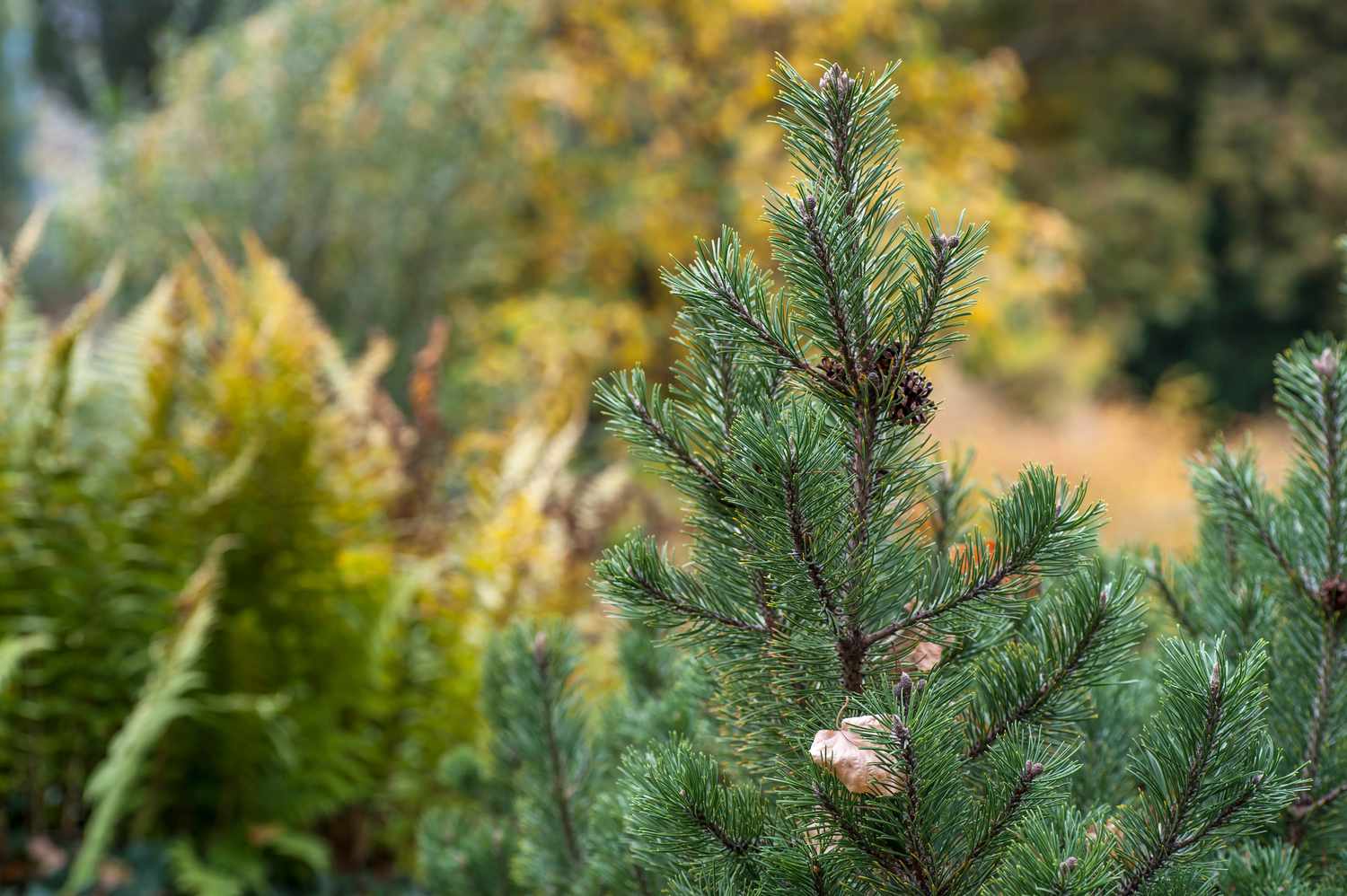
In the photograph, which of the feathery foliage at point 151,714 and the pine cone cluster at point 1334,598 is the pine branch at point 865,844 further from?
the feathery foliage at point 151,714

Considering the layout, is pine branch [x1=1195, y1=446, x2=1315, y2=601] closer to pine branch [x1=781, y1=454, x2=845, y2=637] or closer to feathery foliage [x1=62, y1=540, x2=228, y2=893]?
pine branch [x1=781, y1=454, x2=845, y2=637]

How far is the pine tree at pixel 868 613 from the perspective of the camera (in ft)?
2.59

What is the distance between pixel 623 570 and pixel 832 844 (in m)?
0.27

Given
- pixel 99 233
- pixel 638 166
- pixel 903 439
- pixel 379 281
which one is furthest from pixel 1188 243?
pixel 903 439

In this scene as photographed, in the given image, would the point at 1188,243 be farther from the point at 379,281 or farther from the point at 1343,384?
the point at 1343,384

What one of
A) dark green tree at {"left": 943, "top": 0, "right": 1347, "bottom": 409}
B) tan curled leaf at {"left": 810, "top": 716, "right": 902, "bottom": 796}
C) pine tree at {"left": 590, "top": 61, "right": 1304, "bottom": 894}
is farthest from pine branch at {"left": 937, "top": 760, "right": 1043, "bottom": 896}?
dark green tree at {"left": 943, "top": 0, "right": 1347, "bottom": 409}

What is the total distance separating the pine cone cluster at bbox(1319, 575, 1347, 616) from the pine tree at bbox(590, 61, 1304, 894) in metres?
0.29

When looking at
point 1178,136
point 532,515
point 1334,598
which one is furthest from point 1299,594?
point 1178,136

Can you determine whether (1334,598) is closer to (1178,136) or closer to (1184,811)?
(1184,811)

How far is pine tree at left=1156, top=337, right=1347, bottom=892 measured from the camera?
40.9 inches

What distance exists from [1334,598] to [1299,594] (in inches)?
1.7

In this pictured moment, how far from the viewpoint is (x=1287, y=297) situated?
15.7m

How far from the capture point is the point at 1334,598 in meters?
1.08

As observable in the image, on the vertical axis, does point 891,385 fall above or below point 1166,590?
below
